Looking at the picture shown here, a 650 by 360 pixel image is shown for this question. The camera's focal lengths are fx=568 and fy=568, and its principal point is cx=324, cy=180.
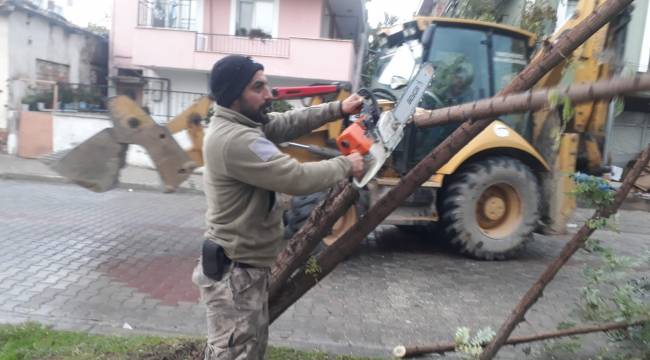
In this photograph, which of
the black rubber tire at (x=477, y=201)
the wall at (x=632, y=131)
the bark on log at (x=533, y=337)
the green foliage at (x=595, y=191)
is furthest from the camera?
the wall at (x=632, y=131)

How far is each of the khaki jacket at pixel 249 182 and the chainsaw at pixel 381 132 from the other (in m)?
0.11

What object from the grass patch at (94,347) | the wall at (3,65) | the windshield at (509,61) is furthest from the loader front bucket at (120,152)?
the wall at (3,65)

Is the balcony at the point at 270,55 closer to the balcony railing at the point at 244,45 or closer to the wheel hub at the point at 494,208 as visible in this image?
the balcony railing at the point at 244,45

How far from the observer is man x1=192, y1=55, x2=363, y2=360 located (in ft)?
8.64

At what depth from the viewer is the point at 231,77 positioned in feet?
8.98

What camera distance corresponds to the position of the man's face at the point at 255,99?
2.79 m

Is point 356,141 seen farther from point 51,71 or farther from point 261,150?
point 51,71

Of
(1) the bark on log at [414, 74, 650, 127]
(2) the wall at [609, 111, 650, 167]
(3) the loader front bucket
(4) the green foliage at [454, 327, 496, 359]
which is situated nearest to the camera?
(1) the bark on log at [414, 74, 650, 127]

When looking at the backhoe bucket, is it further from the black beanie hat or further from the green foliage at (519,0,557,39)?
the green foliage at (519,0,557,39)

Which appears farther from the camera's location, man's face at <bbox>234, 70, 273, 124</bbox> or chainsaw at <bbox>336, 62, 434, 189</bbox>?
man's face at <bbox>234, 70, 273, 124</bbox>

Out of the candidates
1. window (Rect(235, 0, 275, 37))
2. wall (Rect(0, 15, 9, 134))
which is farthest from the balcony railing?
wall (Rect(0, 15, 9, 134))

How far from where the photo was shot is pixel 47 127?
14.6 metres

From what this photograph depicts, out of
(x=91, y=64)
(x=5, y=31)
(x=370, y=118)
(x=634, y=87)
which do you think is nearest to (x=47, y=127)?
(x=5, y=31)

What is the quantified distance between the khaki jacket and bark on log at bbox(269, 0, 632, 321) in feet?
1.28
